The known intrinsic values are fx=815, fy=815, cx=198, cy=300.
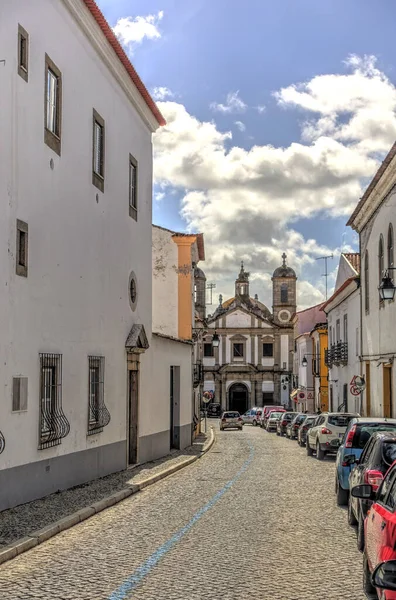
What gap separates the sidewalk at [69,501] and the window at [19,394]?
156 centimetres

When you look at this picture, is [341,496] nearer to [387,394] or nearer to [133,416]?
[133,416]

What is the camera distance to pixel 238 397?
3460 inches

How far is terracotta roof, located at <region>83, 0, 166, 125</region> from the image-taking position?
16547 millimetres

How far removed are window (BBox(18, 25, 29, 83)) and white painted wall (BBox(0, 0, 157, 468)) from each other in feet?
0.47

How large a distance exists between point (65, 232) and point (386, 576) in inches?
462

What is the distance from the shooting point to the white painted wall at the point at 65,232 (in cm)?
1281

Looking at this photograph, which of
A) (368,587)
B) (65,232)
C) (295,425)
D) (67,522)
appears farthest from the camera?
(295,425)

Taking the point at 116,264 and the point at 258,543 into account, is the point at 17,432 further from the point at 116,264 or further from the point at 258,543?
the point at 116,264

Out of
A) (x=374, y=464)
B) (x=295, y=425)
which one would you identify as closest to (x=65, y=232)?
(x=374, y=464)

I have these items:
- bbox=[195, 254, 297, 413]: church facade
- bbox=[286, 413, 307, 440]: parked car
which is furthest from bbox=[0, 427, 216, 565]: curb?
bbox=[195, 254, 297, 413]: church facade

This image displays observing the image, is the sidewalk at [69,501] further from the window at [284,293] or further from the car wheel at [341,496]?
the window at [284,293]

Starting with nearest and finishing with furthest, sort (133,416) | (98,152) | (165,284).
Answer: (98,152)
(133,416)
(165,284)

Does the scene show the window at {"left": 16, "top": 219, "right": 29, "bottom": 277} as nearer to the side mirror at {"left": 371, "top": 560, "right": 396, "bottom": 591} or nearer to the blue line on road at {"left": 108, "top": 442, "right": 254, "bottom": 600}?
the blue line on road at {"left": 108, "top": 442, "right": 254, "bottom": 600}

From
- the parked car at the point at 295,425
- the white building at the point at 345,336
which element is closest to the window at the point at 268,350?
the white building at the point at 345,336
